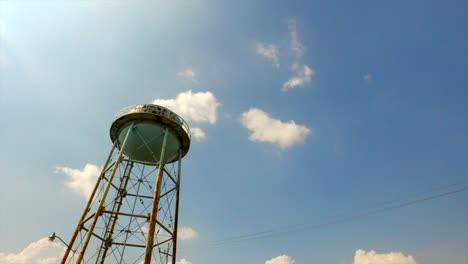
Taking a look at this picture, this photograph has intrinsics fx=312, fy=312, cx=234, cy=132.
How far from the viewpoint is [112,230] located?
2147 centimetres

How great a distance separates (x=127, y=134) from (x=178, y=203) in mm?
5261

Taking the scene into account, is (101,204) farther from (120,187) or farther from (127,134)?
(120,187)

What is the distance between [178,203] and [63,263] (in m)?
6.65

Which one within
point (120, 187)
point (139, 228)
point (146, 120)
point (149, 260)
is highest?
point (146, 120)

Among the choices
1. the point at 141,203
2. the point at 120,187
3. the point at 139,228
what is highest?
the point at 120,187

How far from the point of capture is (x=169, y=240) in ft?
57.9

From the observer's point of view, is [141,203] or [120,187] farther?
[120,187]

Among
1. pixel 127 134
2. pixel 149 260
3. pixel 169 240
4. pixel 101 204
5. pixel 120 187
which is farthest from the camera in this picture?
pixel 120 187

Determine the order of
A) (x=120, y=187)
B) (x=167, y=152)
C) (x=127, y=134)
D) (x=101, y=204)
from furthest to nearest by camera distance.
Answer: (x=120, y=187)
(x=167, y=152)
(x=127, y=134)
(x=101, y=204)

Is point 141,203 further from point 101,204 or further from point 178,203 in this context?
point 101,204

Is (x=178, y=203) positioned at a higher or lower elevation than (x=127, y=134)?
lower

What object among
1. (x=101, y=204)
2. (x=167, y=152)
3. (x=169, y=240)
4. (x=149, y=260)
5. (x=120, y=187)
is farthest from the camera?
(x=120, y=187)

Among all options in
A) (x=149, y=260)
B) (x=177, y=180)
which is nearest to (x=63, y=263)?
(x=149, y=260)

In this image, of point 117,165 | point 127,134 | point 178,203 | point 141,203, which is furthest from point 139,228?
point 127,134
